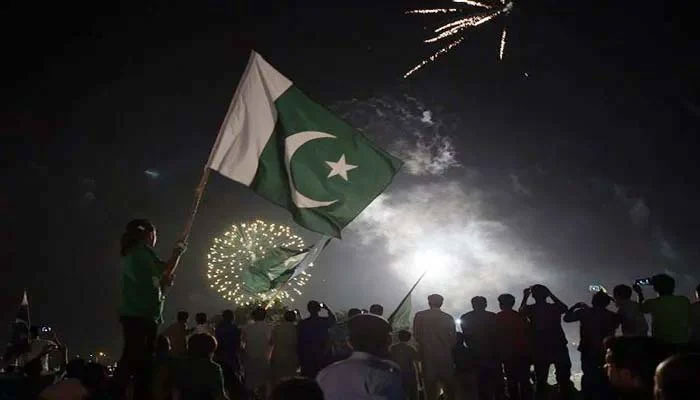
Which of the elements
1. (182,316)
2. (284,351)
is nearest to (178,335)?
(182,316)

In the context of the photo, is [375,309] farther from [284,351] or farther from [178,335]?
[178,335]

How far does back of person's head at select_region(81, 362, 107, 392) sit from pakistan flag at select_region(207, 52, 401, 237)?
2863 mm

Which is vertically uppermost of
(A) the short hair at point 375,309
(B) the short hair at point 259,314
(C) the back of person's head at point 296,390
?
(A) the short hair at point 375,309

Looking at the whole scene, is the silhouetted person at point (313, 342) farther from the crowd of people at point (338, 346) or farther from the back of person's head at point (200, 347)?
the back of person's head at point (200, 347)

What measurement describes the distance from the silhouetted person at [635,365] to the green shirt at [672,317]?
566 cm

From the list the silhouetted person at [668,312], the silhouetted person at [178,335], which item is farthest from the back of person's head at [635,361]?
the silhouetted person at [178,335]

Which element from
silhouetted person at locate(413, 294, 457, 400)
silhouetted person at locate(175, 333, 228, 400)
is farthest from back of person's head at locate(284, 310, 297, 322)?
silhouetted person at locate(175, 333, 228, 400)

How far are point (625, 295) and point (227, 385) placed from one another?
6731 mm

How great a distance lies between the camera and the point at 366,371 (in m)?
4.47

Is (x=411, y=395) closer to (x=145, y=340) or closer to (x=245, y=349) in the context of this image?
(x=245, y=349)

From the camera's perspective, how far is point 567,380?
990cm

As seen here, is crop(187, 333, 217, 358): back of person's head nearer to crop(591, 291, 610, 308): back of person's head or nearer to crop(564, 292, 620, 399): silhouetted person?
crop(564, 292, 620, 399): silhouetted person

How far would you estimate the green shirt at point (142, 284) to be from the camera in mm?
6242

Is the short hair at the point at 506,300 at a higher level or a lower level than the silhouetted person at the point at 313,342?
higher
